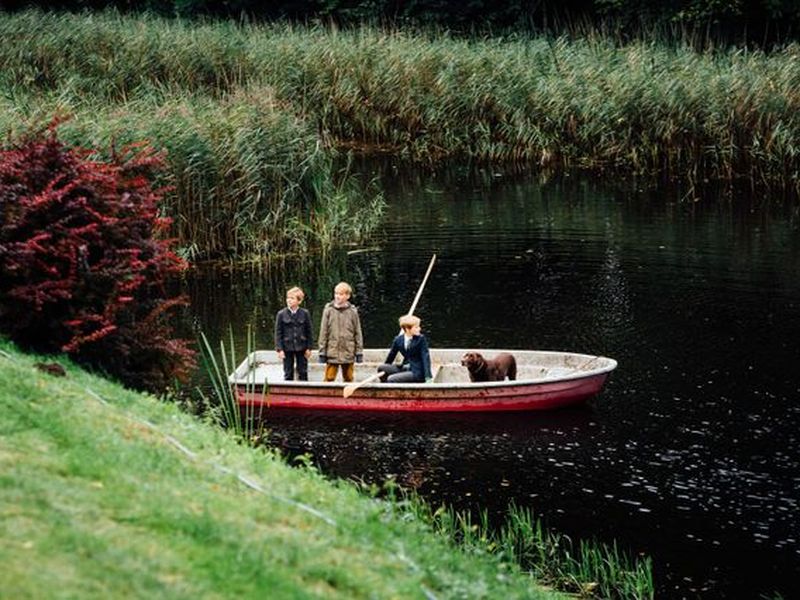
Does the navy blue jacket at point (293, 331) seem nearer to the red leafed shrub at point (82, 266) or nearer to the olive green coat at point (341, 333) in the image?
the olive green coat at point (341, 333)

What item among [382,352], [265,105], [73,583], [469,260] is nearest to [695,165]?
[469,260]

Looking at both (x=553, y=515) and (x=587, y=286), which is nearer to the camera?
(x=553, y=515)

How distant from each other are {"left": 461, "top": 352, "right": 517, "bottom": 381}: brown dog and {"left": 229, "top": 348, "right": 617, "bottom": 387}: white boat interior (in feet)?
0.68

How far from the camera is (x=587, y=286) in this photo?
71.9 feet

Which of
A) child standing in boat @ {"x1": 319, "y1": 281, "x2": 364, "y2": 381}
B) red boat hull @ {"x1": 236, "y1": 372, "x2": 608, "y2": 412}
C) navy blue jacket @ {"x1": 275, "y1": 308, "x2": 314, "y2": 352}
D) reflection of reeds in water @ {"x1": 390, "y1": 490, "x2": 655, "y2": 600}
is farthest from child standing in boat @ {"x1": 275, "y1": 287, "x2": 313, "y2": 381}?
reflection of reeds in water @ {"x1": 390, "y1": 490, "x2": 655, "y2": 600}

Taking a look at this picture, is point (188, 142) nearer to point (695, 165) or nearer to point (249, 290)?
point (249, 290)

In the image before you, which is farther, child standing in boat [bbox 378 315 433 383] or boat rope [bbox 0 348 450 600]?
child standing in boat [bbox 378 315 433 383]

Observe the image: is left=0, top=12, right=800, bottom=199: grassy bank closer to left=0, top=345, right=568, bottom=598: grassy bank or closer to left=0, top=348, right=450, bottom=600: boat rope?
left=0, top=348, right=450, bottom=600: boat rope

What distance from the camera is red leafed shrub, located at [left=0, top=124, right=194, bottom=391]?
38.7 ft

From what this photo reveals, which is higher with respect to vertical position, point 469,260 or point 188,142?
point 188,142

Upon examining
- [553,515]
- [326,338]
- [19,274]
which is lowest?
[553,515]

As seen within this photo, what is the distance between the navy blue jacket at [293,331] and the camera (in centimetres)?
1638

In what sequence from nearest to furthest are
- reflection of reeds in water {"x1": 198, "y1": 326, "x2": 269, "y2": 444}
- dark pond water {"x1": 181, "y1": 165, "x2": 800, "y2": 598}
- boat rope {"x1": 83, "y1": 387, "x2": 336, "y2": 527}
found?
boat rope {"x1": 83, "y1": 387, "x2": 336, "y2": 527} → reflection of reeds in water {"x1": 198, "y1": 326, "x2": 269, "y2": 444} → dark pond water {"x1": 181, "y1": 165, "x2": 800, "y2": 598}

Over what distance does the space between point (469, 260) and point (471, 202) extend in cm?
593
